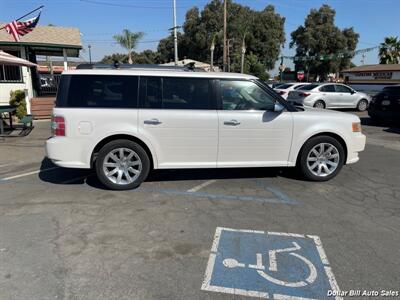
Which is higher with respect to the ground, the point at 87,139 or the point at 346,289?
the point at 87,139

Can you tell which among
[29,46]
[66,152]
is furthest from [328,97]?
[66,152]

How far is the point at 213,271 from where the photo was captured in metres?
3.23

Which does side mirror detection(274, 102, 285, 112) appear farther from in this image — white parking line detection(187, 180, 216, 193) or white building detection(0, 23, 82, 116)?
white building detection(0, 23, 82, 116)

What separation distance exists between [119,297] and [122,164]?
2760 mm

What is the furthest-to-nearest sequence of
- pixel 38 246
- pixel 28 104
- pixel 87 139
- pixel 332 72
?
pixel 332 72
pixel 28 104
pixel 87 139
pixel 38 246

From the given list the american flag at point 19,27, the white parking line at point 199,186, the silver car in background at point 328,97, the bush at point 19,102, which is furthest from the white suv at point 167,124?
the silver car in background at point 328,97

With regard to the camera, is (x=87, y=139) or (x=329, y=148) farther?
(x=329, y=148)

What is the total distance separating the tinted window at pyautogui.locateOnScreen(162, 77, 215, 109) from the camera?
5.34 m

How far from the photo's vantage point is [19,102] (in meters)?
13.2

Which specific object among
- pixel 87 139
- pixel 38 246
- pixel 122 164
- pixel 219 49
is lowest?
pixel 38 246

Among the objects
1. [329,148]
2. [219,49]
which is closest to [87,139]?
[329,148]

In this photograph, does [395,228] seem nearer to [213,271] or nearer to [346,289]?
[346,289]

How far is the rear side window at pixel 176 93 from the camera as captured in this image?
5301mm

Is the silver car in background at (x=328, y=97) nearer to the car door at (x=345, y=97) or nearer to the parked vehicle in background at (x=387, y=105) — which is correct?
the car door at (x=345, y=97)
